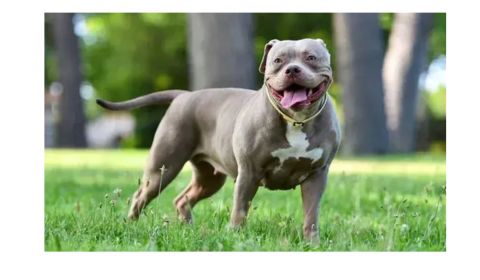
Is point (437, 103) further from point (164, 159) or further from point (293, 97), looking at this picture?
point (293, 97)

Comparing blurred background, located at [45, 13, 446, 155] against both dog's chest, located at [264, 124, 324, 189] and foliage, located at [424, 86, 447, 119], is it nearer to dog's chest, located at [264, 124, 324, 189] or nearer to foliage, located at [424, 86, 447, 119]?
foliage, located at [424, 86, 447, 119]

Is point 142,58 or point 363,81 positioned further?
point 142,58

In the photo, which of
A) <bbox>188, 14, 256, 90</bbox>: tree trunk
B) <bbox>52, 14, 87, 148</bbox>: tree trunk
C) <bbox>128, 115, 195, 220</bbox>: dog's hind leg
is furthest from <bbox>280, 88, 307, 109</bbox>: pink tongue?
<bbox>52, 14, 87, 148</bbox>: tree trunk

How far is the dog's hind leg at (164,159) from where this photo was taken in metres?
5.61

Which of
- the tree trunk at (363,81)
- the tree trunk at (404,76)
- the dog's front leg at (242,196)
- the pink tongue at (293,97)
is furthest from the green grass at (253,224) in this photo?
the tree trunk at (404,76)

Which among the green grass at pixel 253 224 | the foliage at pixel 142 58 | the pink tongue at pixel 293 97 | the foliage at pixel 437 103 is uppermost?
the foliage at pixel 142 58

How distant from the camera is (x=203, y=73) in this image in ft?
36.0

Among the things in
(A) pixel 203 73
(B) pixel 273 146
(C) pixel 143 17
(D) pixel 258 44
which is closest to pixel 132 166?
(A) pixel 203 73

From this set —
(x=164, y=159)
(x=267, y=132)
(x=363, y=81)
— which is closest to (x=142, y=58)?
(x=363, y=81)

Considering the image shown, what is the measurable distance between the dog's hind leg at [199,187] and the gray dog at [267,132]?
0.25 metres

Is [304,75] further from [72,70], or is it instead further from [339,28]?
[72,70]

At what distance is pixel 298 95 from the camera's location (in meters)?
4.60

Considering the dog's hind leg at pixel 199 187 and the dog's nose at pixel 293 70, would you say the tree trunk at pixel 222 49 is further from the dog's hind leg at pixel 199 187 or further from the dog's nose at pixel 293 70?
the dog's nose at pixel 293 70

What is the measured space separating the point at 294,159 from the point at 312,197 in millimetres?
315
